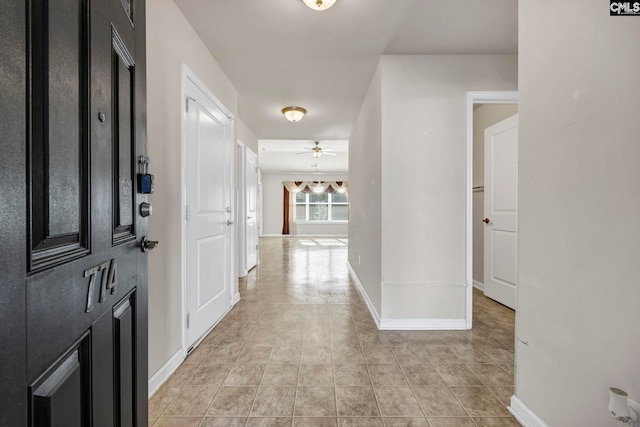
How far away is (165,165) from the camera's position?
5.80ft

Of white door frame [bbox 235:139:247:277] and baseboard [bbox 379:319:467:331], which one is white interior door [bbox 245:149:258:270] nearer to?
white door frame [bbox 235:139:247:277]

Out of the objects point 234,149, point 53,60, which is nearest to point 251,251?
point 234,149

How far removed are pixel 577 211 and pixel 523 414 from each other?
1.02 metres

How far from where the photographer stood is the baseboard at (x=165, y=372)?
161 cm

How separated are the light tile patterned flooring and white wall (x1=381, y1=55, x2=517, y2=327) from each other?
0.32 m

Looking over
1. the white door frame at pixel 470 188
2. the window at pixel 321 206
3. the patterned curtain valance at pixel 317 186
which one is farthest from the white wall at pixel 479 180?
A: the window at pixel 321 206

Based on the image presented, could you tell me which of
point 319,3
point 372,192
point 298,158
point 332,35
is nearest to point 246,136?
point 372,192

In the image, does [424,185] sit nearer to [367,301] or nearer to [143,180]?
[367,301]

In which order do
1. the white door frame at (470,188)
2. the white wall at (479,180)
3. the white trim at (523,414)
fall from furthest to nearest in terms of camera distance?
the white wall at (479,180) < the white door frame at (470,188) < the white trim at (523,414)

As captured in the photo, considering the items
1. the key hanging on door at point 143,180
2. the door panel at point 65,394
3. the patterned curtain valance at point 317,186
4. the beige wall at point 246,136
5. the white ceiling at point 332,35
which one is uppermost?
the white ceiling at point 332,35

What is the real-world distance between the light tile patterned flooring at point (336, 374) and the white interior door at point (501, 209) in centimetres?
38

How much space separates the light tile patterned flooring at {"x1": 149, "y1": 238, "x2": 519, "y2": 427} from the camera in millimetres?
1452

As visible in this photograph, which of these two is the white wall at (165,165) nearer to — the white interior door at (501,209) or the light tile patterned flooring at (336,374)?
the light tile patterned flooring at (336,374)

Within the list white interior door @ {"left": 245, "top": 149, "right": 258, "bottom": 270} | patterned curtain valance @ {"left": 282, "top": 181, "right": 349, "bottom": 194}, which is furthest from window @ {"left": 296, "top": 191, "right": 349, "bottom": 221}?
white interior door @ {"left": 245, "top": 149, "right": 258, "bottom": 270}
